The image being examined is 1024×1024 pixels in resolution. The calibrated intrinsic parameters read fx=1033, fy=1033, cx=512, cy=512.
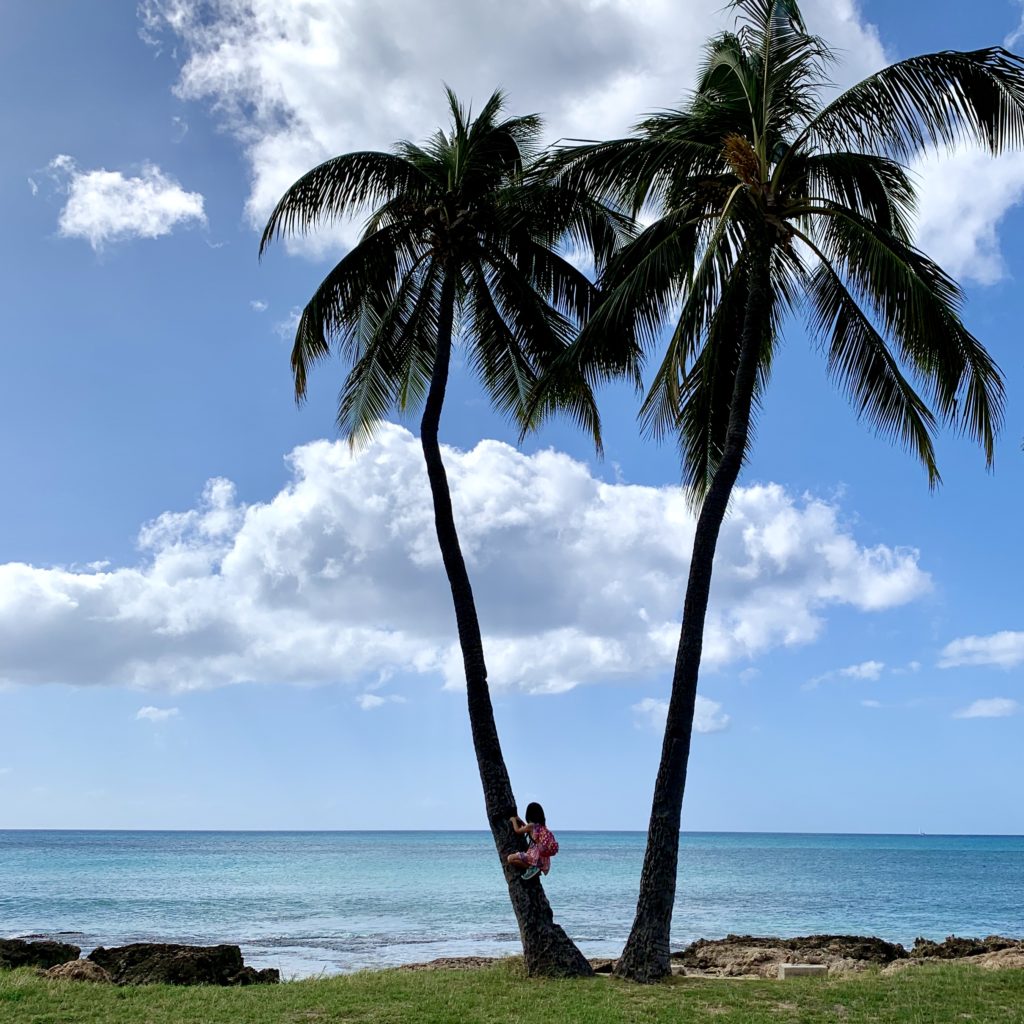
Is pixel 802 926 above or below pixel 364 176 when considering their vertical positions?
below

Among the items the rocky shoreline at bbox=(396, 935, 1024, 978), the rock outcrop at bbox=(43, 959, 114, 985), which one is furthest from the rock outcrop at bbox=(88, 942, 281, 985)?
the rocky shoreline at bbox=(396, 935, 1024, 978)

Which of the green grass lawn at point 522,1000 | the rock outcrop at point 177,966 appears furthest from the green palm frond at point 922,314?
the rock outcrop at point 177,966

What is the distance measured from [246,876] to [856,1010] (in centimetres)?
4670

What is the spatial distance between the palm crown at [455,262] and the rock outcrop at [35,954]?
8.70m

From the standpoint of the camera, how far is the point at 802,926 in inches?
1192

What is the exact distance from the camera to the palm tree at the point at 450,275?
552 inches

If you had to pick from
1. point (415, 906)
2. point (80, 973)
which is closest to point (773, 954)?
point (80, 973)

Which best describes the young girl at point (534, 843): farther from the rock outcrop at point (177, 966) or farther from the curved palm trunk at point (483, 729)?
the rock outcrop at point (177, 966)

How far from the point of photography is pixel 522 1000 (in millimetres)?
9781

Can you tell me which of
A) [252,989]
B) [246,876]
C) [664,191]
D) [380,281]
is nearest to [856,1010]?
[252,989]

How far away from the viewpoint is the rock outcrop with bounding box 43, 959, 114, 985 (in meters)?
11.4

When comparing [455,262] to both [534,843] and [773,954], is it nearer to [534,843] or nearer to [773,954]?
[534,843]

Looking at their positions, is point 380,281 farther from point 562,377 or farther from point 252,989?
point 252,989

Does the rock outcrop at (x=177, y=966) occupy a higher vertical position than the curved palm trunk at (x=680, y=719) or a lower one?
lower
